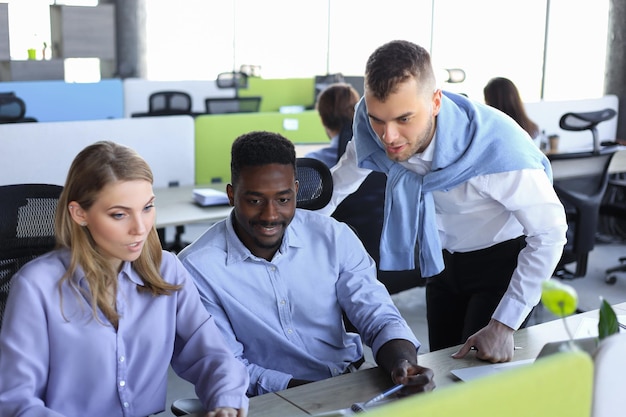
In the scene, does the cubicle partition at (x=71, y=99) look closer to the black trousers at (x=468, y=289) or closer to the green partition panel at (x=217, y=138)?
the green partition panel at (x=217, y=138)

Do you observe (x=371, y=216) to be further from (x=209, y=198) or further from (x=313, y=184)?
(x=313, y=184)

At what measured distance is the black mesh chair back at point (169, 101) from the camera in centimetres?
666

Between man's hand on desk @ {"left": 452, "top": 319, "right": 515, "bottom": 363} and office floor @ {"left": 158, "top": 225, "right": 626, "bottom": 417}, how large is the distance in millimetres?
1613

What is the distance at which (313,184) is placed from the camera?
2.03 m

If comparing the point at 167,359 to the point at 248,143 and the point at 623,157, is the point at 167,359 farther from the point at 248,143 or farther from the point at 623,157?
the point at 623,157

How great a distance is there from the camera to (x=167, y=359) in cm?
155

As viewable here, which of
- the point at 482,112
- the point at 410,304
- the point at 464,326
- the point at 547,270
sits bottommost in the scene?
the point at 410,304

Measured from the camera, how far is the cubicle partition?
6.78 meters

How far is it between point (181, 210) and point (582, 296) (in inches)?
84.8

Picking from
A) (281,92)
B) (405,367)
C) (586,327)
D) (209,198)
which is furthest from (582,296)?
(281,92)

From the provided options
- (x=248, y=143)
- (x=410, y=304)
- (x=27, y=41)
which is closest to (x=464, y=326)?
(x=248, y=143)

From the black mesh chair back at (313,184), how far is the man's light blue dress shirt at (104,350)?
0.52 metres

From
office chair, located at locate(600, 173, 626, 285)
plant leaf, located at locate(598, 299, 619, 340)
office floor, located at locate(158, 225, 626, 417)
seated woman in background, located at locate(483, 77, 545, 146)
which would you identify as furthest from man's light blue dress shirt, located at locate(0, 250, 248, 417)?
office chair, located at locate(600, 173, 626, 285)

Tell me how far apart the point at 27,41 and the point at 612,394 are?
8492 mm
